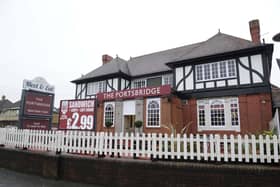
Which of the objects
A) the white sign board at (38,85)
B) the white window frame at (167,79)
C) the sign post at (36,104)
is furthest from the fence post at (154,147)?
the white window frame at (167,79)

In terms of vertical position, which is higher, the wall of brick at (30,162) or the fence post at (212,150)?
the fence post at (212,150)

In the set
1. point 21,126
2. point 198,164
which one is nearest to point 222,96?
point 198,164

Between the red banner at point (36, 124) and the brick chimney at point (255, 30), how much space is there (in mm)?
16211

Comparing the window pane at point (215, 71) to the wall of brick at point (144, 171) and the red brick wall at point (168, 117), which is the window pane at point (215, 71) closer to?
the red brick wall at point (168, 117)

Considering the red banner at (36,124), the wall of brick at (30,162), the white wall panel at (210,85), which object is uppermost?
the white wall panel at (210,85)

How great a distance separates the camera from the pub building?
42.0ft

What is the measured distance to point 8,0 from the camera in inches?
388

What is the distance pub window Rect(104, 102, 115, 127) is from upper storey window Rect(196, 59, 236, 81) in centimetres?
742

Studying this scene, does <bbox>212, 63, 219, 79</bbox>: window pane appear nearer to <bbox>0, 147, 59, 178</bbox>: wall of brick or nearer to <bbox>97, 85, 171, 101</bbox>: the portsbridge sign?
<bbox>97, 85, 171, 101</bbox>: the portsbridge sign

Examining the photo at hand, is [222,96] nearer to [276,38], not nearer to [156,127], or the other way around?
[156,127]

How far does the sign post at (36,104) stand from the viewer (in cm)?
989

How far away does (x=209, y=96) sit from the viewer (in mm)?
14250

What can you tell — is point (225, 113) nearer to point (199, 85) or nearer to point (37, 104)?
point (199, 85)

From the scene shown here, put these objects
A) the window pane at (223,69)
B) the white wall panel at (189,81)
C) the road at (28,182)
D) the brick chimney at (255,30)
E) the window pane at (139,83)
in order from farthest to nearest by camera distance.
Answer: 1. the window pane at (139,83)
2. the white wall panel at (189,81)
3. the brick chimney at (255,30)
4. the window pane at (223,69)
5. the road at (28,182)
